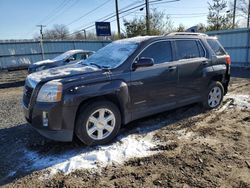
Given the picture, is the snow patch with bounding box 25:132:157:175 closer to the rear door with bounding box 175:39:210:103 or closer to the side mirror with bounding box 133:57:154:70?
the side mirror with bounding box 133:57:154:70

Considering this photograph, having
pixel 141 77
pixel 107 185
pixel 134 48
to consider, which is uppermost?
pixel 134 48

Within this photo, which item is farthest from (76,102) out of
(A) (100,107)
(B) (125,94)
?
(B) (125,94)

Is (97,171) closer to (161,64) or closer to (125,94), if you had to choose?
(125,94)

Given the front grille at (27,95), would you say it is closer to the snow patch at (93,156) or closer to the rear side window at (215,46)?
the snow patch at (93,156)

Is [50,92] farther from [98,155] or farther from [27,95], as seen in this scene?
[98,155]

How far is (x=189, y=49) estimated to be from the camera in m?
5.23

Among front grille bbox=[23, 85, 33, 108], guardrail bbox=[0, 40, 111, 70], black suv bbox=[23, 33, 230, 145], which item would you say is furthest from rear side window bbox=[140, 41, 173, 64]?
guardrail bbox=[0, 40, 111, 70]

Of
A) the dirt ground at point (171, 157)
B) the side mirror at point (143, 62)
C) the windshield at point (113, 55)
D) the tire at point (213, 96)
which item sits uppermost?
the windshield at point (113, 55)

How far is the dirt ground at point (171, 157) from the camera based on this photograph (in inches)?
120

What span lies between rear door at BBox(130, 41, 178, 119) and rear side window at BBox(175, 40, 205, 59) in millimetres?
272

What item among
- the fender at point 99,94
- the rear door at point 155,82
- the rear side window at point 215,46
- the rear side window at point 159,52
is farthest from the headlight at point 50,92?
the rear side window at point 215,46

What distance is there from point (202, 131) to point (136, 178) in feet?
6.69

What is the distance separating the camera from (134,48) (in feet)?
14.6

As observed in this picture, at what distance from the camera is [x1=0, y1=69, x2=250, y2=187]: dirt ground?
120 inches
